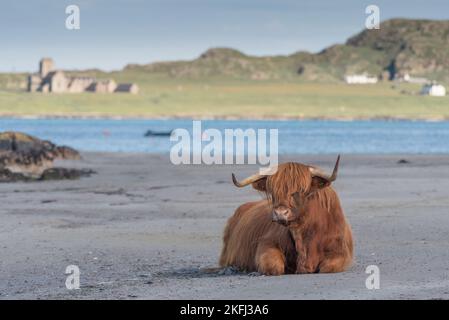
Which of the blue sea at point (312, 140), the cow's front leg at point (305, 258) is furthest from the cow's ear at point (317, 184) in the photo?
the blue sea at point (312, 140)

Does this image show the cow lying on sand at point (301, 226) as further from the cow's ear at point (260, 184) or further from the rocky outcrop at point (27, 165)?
the rocky outcrop at point (27, 165)

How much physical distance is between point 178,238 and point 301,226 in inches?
217

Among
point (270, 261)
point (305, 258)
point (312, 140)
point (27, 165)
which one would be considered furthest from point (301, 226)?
point (312, 140)

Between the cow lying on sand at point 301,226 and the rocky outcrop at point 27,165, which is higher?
the cow lying on sand at point 301,226

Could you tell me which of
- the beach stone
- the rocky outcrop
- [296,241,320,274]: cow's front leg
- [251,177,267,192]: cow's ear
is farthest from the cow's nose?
the beach stone

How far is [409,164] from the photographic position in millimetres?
38094

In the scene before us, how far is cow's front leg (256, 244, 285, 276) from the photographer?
11.9 m

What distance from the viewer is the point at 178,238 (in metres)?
17.1

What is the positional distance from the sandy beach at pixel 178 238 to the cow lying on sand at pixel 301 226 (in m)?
0.30

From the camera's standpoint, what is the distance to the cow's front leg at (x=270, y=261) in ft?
39.1

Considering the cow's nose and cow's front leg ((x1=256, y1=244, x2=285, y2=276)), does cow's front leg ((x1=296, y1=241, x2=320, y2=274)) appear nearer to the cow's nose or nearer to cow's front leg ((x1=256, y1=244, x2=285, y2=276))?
cow's front leg ((x1=256, y1=244, x2=285, y2=276))

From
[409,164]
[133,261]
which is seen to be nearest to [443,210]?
[133,261]

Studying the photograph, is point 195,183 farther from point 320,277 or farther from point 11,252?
point 320,277
